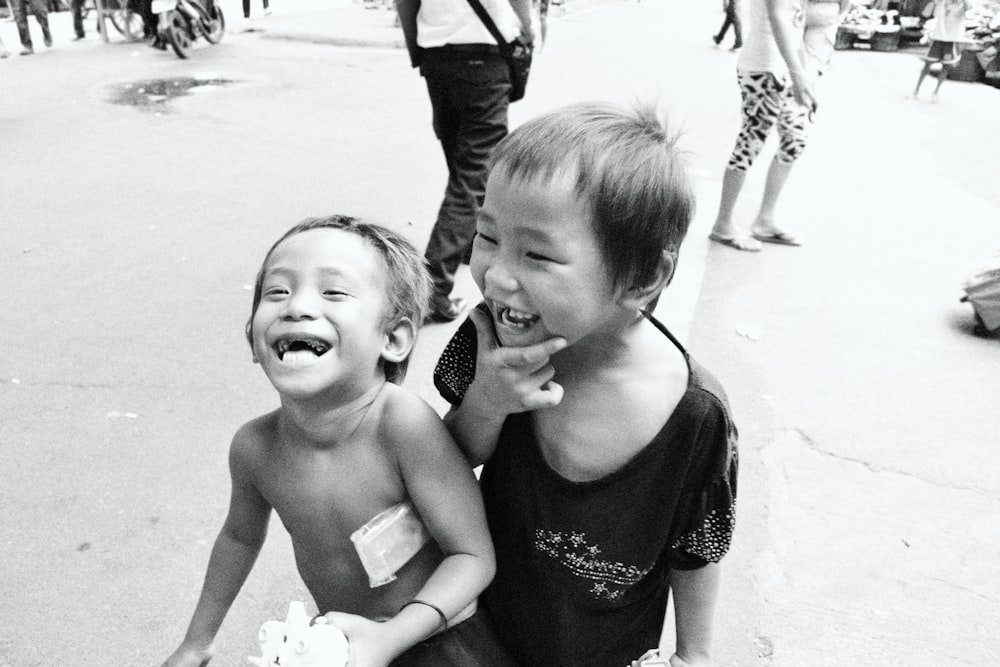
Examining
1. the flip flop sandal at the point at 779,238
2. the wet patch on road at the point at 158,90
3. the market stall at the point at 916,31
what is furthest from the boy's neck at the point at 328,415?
the market stall at the point at 916,31

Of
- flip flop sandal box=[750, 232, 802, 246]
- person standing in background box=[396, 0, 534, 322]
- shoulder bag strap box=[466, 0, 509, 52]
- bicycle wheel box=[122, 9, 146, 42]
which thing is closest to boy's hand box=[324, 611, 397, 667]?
person standing in background box=[396, 0, 534, 322]

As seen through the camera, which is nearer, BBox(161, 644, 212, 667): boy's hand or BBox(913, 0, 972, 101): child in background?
BBox(161, 644, 212, 667): boy's hand

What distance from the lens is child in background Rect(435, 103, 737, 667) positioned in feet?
3.42

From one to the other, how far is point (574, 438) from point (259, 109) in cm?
673

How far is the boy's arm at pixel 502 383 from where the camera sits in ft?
3.55

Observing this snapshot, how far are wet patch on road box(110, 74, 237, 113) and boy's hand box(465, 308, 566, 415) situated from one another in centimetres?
674

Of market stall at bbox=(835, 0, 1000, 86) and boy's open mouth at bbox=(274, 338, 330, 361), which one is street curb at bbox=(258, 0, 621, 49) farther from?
boy's open mouth at bbox=(274, 338, 330, 361)

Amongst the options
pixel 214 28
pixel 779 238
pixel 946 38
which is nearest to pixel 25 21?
pixel 214 28

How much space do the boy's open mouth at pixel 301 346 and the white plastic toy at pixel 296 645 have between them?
14.5 inches

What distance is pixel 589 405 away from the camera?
1.20m

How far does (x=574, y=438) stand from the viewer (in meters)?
1.20

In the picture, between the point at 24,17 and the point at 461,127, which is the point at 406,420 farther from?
the point at 24,17

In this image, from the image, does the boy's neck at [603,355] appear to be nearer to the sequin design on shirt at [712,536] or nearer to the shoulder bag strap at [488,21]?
the sequin design on shirt at [712,536]

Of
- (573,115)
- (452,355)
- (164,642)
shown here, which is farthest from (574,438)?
(164,642)
